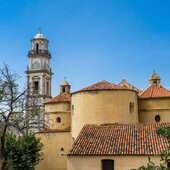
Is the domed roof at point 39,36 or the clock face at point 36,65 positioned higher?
the domed roof at point 39,36

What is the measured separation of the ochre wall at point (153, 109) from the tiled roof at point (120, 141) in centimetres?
667

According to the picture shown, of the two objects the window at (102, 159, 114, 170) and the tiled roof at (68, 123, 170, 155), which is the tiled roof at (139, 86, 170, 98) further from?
the window at (102, 159, 114, 170)

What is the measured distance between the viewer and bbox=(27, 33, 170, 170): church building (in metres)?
18.8

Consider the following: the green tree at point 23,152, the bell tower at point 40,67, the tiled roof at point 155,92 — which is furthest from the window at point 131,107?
the bell tower at point 40,67

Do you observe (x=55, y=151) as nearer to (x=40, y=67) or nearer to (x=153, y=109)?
(x=153, y=109)

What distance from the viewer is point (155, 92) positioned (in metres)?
29.5

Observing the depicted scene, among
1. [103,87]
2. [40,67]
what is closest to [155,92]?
[103,87]

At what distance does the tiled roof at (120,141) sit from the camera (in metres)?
18.6

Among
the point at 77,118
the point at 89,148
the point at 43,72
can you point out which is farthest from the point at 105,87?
the point at 43,72

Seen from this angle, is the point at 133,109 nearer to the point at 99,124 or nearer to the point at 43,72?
the point at 99,124

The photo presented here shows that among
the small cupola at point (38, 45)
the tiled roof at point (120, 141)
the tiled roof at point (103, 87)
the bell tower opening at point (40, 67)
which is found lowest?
the tiled roof at point (120, 141)

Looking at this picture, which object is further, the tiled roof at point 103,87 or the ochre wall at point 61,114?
the ochre wall at point 61,114

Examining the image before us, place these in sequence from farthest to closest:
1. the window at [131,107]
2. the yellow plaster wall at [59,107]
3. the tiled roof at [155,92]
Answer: the yellow plaster wall at [59,107] → the tiled roof at [155,92] → the window at [131,107]

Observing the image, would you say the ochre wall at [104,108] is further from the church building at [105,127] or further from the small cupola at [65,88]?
the small cupola at [65,88]
